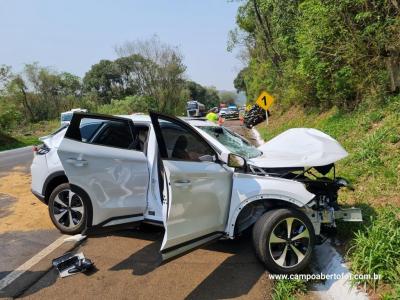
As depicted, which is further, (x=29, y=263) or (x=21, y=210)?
(x=21, y=210)

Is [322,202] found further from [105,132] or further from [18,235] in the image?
[18,235]

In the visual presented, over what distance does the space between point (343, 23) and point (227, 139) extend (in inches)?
229

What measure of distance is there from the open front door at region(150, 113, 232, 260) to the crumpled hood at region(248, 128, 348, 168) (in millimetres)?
719

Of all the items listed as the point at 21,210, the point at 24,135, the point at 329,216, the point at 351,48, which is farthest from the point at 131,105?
the point at 329,216

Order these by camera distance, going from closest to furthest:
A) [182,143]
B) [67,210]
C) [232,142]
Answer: [182,143] → [67,210] → [232,142]

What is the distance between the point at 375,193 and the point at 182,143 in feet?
10.4

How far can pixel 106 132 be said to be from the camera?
5113 mm

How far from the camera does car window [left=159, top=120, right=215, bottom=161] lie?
399 cm

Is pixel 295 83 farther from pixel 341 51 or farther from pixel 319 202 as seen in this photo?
pixel 319 202

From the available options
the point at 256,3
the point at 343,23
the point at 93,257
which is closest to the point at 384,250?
the point at 93,257

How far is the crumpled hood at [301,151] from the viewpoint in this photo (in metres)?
4.57

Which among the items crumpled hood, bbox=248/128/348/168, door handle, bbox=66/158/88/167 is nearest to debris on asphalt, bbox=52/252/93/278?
door handle, bbox=66/158/88/167

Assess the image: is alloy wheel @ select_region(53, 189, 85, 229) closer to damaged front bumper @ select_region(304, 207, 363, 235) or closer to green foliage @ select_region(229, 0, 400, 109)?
damaged front bumper @ select_region(304, 207, 363, 235)

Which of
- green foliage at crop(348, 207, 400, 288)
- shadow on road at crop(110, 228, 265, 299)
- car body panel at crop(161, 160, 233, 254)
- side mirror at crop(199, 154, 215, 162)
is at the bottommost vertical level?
shadow on road at crop(110, 228, 265, 299)
